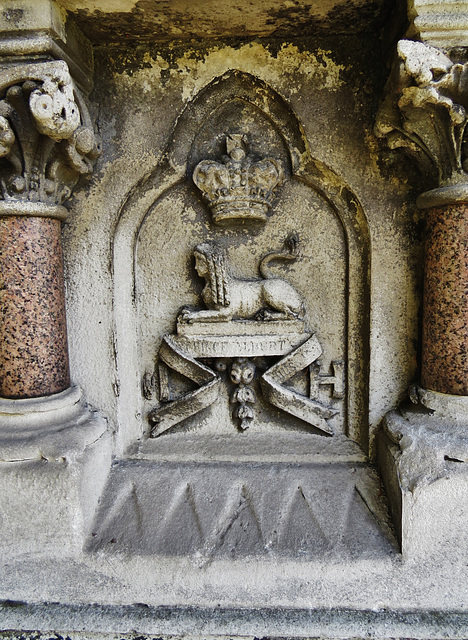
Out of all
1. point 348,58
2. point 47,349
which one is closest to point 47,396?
point 47,349

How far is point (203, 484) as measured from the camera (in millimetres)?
2230

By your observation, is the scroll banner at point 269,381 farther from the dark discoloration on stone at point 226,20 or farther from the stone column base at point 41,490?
the dark discoloration on stone at point 226,20

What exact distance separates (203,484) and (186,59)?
238cm

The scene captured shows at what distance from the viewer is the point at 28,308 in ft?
6.63

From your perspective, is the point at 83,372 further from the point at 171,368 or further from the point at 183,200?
the point at 183,200

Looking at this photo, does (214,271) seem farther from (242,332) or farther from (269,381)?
(269,381)

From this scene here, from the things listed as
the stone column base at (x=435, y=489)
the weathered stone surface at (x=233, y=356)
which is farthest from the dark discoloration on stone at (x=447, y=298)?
the weathered stone surface at (x=233, y=356)

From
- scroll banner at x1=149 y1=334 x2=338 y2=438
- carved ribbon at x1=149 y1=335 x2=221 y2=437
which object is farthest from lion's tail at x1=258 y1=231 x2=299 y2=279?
carved ribbon at x1=149 y1=335 x2=221 y2=437

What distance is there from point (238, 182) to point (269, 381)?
46.2 inches

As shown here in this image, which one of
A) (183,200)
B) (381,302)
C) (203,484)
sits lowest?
(203,484)

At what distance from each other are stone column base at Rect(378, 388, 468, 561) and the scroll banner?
1.97ft

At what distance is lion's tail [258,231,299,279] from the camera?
241 cm

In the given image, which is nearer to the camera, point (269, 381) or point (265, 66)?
point (265, 66)

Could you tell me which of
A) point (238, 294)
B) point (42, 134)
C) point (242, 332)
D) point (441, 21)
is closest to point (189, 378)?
point (242, 332)
